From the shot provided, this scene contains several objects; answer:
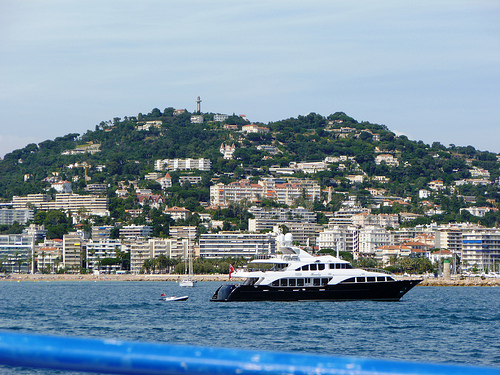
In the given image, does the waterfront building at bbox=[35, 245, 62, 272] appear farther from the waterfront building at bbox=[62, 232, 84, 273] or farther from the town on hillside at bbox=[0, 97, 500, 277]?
the waterfront building at bbox=[62, 232, 84, 273]

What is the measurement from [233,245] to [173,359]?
5205 inches

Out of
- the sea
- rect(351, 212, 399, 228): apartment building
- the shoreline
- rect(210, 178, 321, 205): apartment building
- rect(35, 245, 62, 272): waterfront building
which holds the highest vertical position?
rect(210, 178, 321, 205): apartment building

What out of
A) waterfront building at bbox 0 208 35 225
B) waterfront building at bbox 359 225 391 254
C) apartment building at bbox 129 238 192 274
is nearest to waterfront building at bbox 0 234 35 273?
apartment building at bbox 129 238 192 274

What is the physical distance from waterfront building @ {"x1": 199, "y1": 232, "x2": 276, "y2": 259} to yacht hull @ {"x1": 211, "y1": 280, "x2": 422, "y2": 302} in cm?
9192

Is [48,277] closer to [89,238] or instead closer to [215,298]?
[89,238]

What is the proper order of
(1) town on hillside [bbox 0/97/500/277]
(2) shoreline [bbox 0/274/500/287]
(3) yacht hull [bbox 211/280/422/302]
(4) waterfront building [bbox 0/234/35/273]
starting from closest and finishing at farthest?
(3) yacht hull [bbox 211/280/422/302] < (2) shoreline [bbox 0/274/500/287] < (1) town on hillside [bbox 0/97/500/277] < (4) waterfront building [bbox 0/234/35/273]

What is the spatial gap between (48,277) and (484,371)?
→ 124897 mm

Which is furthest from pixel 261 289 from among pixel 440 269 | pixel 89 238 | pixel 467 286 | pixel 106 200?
pixel 106 200

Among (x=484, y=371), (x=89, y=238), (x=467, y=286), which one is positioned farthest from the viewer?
(x=89, y=238)

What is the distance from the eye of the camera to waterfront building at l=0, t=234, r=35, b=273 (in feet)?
448

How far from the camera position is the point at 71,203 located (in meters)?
183

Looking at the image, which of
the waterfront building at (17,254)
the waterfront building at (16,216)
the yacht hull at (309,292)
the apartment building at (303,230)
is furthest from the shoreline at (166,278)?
the waterfront building at (16,216)

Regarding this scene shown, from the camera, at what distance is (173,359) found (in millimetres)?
1494

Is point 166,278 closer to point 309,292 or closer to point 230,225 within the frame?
point 230,225
